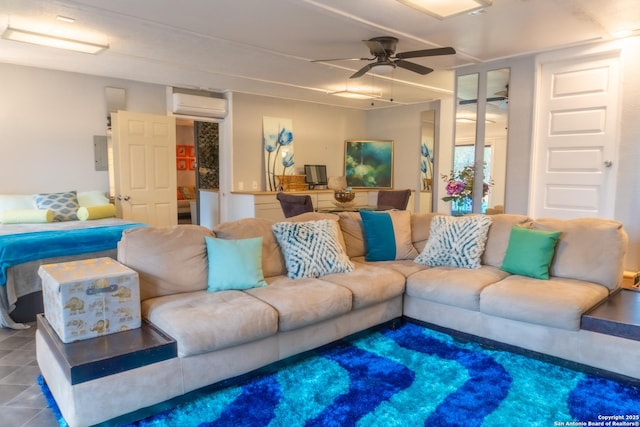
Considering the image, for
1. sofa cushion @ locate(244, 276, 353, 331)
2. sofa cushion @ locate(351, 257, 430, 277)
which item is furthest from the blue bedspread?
sofa cushion @ locate(351, 257, 430, 277)

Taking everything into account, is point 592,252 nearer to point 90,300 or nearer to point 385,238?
point 385,238

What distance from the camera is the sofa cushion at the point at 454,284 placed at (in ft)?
9.60

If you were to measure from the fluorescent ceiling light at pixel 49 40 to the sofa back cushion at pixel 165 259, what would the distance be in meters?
2.25

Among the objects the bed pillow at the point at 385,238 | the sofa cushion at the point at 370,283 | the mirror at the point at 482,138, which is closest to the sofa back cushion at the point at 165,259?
the sofa cushion at the point at 370,283

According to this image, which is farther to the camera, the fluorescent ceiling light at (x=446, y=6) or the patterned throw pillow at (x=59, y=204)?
the patterned throw pillow at (x=59, y=204)

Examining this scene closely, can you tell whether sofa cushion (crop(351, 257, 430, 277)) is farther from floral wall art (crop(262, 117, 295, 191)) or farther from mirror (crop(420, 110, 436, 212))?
mirror (crop(420, 110, 436, 212))

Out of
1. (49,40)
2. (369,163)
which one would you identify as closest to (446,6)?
(49,40)

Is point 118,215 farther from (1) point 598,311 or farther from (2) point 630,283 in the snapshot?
(2) point 630,283

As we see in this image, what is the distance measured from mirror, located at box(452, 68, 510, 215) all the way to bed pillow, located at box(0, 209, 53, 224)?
4573mm

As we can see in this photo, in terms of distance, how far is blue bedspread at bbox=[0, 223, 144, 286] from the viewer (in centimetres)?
330

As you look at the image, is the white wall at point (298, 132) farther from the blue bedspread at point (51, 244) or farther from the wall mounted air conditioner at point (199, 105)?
the blue bedspread at point (51, 244)

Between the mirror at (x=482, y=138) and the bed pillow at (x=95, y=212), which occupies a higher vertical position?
the mirror at (x=482, y=138)

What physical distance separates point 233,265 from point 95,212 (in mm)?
2888

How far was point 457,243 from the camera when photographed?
345cm
